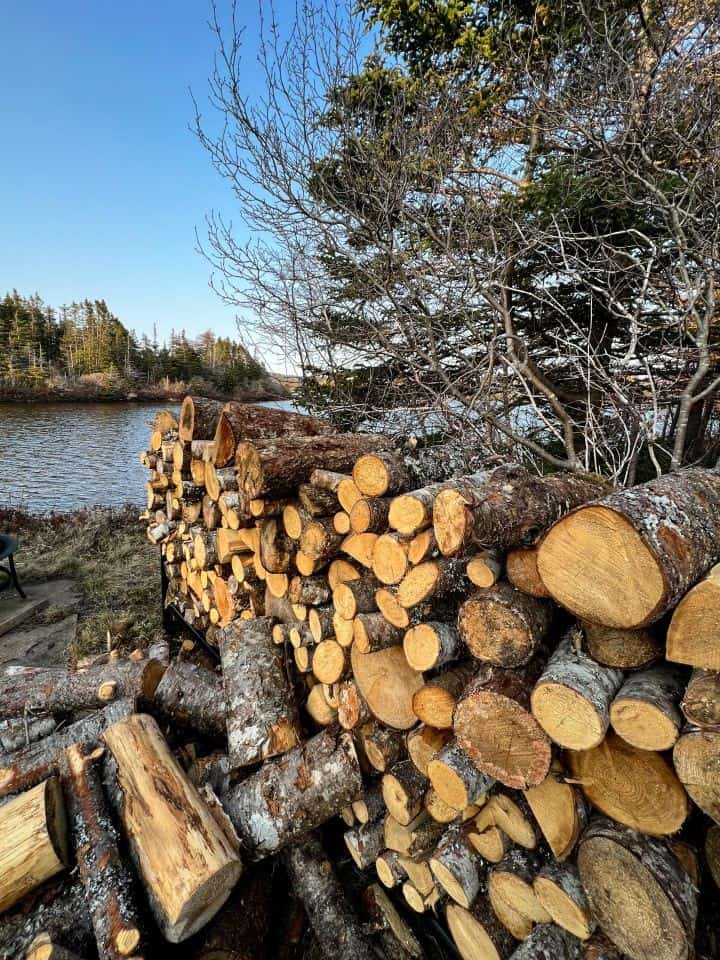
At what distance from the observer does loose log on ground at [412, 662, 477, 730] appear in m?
1.69

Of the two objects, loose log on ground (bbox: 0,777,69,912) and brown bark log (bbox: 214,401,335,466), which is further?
brown bark log (bbox: 214,401,335,466)

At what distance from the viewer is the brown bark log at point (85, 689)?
2.52 m

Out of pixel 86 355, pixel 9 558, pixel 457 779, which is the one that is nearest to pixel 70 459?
pixel 9 558

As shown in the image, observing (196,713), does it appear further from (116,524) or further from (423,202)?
(116,524)

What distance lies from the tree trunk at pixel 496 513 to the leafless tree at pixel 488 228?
2.21 meters

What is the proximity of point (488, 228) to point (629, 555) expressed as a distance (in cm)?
502

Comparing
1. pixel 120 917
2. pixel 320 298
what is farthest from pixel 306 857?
pixel 320 298

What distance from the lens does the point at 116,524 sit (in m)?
8.07

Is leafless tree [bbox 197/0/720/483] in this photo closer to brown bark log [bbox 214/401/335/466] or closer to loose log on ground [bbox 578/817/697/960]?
brown bark log [bbox 214/401/335/466]

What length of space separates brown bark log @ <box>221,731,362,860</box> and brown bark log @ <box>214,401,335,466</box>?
6.55 feet

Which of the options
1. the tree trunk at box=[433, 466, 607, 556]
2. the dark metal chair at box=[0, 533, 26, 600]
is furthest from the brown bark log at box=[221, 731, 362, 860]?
the dark metal chair at box=[0, 533, 26, 600]

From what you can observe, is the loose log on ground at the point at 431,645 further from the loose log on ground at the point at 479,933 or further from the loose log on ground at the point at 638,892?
the loose log on ground at the point at 479,933

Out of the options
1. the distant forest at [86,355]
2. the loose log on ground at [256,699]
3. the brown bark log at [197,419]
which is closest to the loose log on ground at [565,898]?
the loose log on ground at [256,699]

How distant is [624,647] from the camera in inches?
52.2
